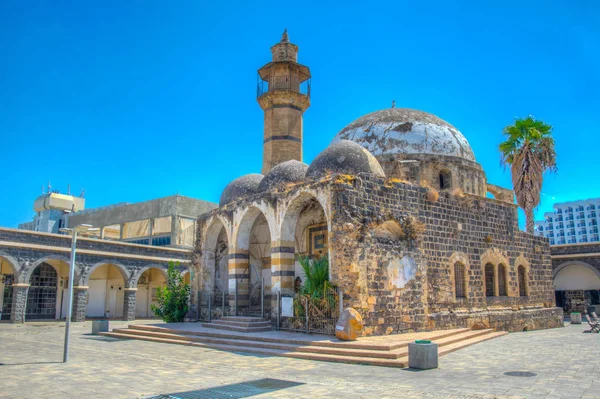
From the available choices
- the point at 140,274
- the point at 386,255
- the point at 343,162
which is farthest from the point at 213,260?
the point at 140,274

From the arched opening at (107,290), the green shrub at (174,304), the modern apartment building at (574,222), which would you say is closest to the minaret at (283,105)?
the green shrub at (174,304)

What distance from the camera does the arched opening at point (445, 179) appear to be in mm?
17719

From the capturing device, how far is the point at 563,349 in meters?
10.9

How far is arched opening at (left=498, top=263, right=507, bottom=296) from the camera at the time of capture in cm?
1646

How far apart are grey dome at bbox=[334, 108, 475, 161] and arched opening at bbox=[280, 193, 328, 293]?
3.73 m

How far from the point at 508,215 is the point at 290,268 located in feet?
27.5

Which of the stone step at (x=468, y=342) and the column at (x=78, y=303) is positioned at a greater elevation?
the column at (x=78, y=303)

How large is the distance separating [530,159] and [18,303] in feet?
76.1

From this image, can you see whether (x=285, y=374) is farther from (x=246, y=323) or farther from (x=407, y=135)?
(x=407, y=135)

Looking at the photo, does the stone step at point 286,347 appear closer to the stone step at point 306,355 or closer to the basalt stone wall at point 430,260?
the stone step at point 306,355

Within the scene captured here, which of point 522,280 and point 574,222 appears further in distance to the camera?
point 574,222

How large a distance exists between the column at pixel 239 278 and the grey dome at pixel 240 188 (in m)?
2.33

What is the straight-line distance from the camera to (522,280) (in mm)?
17562

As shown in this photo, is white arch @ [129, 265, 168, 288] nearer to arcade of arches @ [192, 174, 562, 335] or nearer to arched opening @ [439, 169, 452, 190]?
arcade of arches @ [192, 174, 562, 335]
